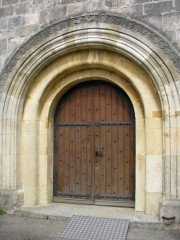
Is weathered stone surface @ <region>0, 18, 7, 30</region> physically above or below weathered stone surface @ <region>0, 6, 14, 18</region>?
below

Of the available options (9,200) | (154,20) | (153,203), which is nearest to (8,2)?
(154,20)

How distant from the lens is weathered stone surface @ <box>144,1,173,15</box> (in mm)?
4074

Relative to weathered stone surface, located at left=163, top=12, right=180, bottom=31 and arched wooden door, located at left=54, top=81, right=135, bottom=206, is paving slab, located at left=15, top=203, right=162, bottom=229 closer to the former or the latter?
arched wooden door, located at left=54, top=81, right=135, bottom=206

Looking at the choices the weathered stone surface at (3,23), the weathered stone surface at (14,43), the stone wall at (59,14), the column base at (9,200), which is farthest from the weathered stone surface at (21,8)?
the column base at (9,200)

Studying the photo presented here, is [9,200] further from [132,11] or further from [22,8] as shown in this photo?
[132,11]

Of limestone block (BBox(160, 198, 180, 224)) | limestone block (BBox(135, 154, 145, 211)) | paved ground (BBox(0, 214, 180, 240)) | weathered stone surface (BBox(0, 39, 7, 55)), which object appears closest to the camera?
paved ground (BBox(0, 214, 180, 240))

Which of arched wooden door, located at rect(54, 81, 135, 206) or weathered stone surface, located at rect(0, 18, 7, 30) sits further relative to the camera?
weathered stone surface, located at rect(0, 18, 7, 30)

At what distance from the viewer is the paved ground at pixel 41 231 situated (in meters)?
3.62

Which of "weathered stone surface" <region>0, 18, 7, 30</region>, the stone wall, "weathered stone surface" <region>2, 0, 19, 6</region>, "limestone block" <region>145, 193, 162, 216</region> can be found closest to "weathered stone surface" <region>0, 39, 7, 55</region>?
the stone wall

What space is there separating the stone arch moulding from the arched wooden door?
21 centimetres

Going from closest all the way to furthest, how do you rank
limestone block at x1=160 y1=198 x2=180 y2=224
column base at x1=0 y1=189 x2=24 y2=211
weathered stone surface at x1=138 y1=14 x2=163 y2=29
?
limestone block at x1=160 y1=198 x2=180 y2=224, weathered stone surface at x1=138 y1=14 x2=163 y2=29, column base at x1=0 y1=189 x2=24 y2=211

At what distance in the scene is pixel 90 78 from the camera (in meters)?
4.84

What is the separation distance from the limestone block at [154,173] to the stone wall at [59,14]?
5.55 feet

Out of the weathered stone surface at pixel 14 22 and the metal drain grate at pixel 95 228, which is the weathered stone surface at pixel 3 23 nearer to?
the weathered stone surface at pixel 14 22
